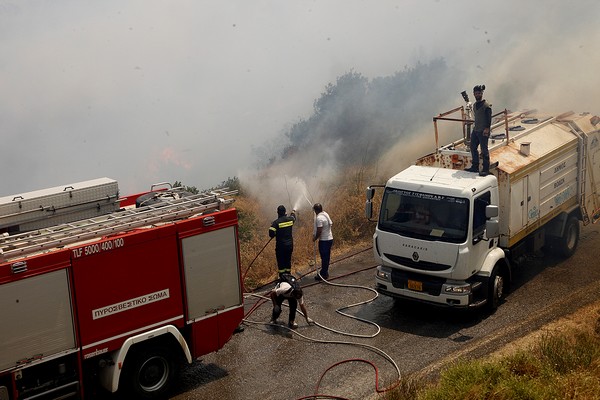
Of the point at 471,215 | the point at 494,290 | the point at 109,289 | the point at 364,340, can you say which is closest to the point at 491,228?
the point at 471,215

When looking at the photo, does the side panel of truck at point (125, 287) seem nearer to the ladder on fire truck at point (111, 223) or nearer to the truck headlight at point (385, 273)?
the ladder on fire truck at point (111, 223)

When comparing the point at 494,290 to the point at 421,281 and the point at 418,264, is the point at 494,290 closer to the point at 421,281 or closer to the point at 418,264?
the point at 421,281

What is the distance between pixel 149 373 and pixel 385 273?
15.4 feet

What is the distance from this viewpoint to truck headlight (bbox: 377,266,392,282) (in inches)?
499

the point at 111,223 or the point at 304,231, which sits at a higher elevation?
the point at 111,223

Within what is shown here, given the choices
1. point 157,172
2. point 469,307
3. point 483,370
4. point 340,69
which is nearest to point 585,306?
point 469,307

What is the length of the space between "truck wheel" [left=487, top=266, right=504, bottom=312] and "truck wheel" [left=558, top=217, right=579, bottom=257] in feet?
9.95

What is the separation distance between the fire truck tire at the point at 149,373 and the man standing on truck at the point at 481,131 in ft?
21.0

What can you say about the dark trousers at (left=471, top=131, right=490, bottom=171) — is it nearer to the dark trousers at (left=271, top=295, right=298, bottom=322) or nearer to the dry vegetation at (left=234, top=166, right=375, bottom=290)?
the dark trousers at (left=271, top=295, right=298, bottom=322)

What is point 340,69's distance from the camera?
3572cm

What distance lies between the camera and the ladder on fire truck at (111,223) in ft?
29.5

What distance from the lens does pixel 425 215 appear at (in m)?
12.2

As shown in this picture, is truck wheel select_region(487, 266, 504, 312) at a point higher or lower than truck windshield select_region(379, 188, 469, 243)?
lower

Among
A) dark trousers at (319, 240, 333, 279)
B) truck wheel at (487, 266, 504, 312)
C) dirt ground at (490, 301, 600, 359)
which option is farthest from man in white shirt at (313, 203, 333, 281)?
dirt ground at (490, 301, 600, 359)
